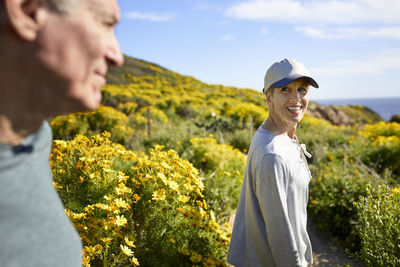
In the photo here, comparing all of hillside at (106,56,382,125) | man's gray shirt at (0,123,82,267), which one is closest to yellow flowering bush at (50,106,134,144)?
hillside at (106,56,382,125)

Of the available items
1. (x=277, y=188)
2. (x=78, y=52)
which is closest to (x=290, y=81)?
(x=277, y=188)

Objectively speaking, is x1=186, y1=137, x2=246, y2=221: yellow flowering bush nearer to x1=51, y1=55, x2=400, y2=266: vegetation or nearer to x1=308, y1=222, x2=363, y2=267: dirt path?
x1=51, y1=55, x2=400, y2=266: vegetation

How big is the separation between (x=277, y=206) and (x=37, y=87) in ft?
4.01

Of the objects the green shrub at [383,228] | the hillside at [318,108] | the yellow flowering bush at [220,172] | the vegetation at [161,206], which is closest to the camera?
the vegetation at [161,206]

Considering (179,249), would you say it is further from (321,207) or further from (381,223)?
(321,207)

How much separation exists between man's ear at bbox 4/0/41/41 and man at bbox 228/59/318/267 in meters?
1.18

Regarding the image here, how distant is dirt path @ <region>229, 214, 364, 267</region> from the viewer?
3.48 meters

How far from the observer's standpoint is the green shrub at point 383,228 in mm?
2236

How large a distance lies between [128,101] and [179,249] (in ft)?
39.6

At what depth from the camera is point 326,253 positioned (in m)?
3.68

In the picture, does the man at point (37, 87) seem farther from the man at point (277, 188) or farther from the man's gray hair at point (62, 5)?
the man at point (277, 188)

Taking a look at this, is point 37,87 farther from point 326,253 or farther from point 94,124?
point 94,124

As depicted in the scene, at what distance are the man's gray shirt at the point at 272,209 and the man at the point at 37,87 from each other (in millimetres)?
1024

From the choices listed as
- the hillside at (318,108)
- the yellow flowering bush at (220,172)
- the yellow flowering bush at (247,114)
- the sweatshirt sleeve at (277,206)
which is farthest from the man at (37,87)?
the hillside at (318,108)
